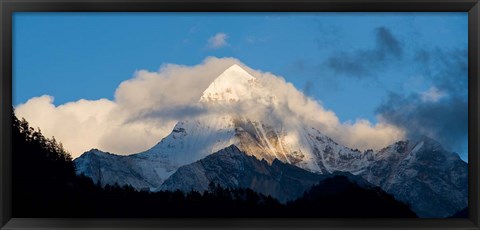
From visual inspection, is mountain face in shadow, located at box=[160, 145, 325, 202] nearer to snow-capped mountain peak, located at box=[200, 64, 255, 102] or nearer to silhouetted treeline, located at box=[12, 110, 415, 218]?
silhouetted treeline, located at box=[12, 110, 415, 218]

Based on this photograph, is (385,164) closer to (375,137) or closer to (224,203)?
(375,137)

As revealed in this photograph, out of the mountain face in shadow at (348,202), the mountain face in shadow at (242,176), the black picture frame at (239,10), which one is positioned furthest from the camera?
the mountain face in shadow at (242,176)

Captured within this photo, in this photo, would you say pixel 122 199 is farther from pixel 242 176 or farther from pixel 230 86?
pixel 230 86

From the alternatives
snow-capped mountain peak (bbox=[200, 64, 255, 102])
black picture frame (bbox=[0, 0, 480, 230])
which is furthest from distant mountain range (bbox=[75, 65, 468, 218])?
black picture frame (bbox=[0, 0, 480, 230])

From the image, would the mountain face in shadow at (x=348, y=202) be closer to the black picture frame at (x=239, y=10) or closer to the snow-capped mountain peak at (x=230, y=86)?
the black picture frame at (x=239, y=10)

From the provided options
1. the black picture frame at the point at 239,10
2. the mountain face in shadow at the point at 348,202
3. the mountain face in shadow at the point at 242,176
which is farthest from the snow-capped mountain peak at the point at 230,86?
the mountain face in shadow at the point at 348,202

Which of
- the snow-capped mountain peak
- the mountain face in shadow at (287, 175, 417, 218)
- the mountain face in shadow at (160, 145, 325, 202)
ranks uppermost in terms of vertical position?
the snow-capped mountain peak
